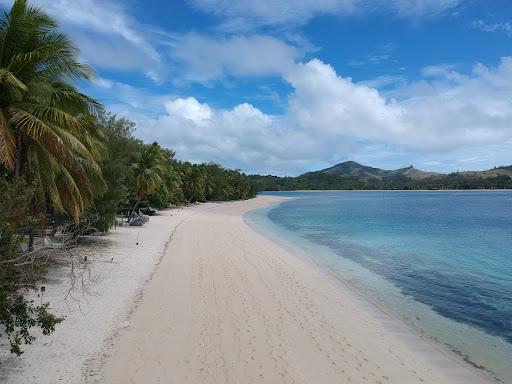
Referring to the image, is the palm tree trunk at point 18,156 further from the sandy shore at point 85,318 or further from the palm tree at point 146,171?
the palm tree at point 146,171

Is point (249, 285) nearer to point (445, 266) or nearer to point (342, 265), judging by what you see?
point (342, 265)

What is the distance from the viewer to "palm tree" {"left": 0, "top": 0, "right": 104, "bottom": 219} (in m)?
8.68

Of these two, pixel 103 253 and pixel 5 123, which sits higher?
pixel 5 123

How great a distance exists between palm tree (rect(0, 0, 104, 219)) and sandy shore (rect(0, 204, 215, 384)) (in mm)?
2564

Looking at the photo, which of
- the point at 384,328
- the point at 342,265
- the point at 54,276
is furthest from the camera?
the point at 342,265

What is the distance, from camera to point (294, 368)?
7.01 m

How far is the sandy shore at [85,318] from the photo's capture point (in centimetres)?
619

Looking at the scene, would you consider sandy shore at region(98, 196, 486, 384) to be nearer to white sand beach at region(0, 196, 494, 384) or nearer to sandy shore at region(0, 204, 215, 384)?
white sand beach at region(0, 196, 494, 384)

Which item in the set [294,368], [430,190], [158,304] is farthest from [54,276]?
[430,190]

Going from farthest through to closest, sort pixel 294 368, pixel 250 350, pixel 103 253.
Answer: pixel 103 253 → pixel 250 350 → pixel 294 368

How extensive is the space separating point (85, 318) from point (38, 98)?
530cm

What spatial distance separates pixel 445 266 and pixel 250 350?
14.3 m

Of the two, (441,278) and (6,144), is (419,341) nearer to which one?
(441,278)

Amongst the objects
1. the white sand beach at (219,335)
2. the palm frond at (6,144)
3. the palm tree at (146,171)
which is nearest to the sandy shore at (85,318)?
the white sand beach at (219,335)
